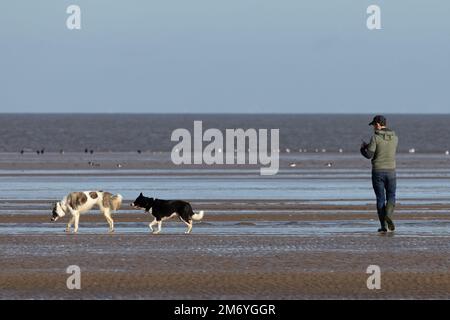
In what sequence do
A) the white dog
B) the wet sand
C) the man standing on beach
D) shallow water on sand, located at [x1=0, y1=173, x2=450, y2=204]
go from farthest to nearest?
shallow water on sand, located at [x1=0, y1=173, x2=450, y2=204], the white dog, the man standing on beach, the wet sand

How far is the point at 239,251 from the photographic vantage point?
16.2m

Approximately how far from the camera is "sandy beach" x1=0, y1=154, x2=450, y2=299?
12945 millimetres

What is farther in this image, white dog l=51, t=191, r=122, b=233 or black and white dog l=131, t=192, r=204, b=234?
white dog l=51, t=191, r=122, b=233

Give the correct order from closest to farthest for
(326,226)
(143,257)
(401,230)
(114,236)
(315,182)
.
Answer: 1. (143,257)
2. (114,236)
3. (401,230)
4. (326,226)
5. (315,182)

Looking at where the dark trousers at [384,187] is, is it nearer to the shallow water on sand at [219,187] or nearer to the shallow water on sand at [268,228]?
the shallow water on sand at [268,228]

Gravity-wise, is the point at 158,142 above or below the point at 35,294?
above

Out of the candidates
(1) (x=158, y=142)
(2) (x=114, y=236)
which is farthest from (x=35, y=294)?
(1) (x=158, y=142)

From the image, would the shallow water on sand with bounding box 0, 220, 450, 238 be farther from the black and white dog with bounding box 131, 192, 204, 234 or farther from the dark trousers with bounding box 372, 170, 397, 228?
the dark trousers with bounding box 372, 170, 397, 228

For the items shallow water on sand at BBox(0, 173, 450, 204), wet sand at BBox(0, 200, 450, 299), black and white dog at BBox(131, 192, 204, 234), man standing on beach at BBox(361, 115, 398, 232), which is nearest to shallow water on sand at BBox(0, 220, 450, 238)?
wet sand at BBox(0, 200, 450, 299)

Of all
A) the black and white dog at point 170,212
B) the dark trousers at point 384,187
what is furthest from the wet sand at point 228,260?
the dark trousers at point 384,187
